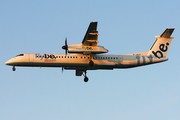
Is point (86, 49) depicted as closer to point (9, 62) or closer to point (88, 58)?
point (88, 58)

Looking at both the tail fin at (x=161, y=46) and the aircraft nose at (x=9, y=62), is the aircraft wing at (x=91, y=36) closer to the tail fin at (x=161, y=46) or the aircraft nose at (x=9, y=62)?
the tail fin at (x=161, y=46)

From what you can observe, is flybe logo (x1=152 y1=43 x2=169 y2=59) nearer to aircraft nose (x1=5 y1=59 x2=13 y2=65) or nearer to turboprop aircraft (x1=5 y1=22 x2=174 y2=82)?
turboprop aircraft (x1=5 y1=22 x2=174 y2=82)

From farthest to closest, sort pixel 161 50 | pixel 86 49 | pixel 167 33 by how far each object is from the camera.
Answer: pixel 161 50, pixel 167 33, pixel 86 49

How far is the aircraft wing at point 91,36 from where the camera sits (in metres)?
29.8

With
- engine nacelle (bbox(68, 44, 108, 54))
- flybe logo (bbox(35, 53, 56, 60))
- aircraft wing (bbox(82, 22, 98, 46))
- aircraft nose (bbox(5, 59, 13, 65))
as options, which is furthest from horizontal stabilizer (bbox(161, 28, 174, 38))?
aircraft nose (bbox(5, 59, 13, 65))

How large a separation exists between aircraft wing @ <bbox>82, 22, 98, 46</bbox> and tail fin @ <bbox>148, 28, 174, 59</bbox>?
22.9ft

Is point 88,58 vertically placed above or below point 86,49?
below

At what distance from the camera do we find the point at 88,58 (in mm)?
33375

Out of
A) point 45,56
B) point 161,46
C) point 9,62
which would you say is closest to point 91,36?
point 45,56

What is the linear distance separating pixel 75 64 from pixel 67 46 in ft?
7.23

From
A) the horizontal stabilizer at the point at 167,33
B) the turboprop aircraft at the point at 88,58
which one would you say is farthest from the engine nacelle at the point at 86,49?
the horizontal stabilizer at the point at 167,33

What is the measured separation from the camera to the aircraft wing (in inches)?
1175

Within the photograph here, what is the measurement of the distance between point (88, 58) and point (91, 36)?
3131 mm

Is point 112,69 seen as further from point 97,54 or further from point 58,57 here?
point 58,57
